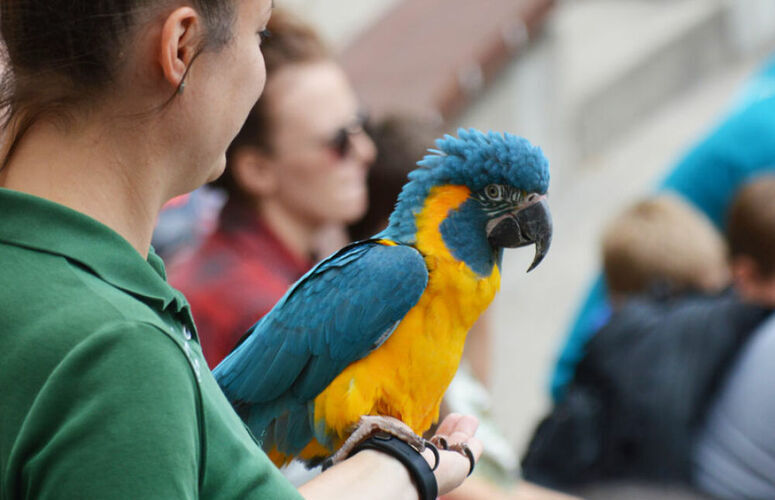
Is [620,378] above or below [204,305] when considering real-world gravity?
below

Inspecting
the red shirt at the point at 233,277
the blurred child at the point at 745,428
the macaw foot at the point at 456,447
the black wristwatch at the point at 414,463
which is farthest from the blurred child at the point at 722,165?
the black wristwatch at the point at 414,463

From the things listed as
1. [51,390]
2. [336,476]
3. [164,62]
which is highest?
[164,62]

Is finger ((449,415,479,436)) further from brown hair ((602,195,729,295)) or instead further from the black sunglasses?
brown hair ((602,195,729,295))

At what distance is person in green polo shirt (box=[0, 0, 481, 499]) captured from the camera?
816 mm

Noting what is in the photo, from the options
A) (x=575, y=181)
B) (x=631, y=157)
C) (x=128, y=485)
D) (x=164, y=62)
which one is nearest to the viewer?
(x=128, y=485)

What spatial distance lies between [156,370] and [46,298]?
0.12m

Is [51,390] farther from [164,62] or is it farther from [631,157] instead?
[631,157]

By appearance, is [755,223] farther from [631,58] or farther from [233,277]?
[631,58]

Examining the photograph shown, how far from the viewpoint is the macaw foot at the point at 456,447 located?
1.27 m

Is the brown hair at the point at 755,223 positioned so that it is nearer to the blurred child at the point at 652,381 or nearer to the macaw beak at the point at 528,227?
the blurred child at the point at 652,381

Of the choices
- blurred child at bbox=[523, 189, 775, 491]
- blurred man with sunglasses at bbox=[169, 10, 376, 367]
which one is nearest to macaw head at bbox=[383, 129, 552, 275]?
blurred man with sunglasses at bbox=[169, 10, 376, 367]

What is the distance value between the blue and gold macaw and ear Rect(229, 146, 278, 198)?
1.03 m

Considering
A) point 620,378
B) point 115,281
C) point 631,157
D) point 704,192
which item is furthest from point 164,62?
point 631,157

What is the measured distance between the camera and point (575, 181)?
7.06m
